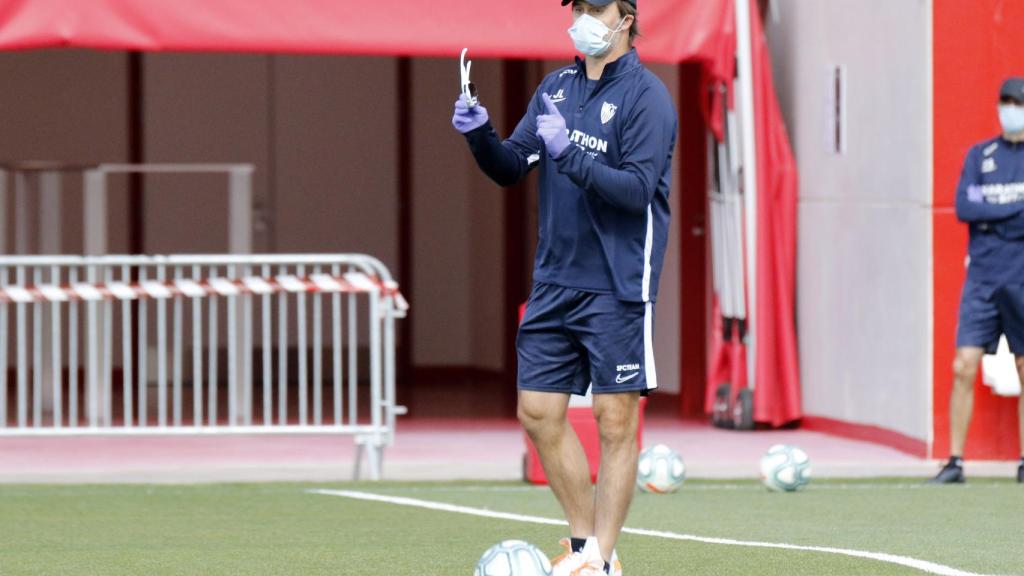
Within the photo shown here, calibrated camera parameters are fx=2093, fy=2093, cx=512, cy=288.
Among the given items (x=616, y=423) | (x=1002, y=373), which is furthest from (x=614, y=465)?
(x=1002, y=373)

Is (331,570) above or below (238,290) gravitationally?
below

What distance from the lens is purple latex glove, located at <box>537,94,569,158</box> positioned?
6.36m

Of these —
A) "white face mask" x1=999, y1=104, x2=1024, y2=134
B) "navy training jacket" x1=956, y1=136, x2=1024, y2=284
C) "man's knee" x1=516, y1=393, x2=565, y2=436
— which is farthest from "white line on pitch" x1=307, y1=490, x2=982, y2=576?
"white face mask" x1=999, y1=104, x2=1024, y2=134

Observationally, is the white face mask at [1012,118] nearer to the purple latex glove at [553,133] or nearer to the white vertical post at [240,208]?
the purple latex glove at [553,133]

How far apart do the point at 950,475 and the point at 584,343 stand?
4.72 meters

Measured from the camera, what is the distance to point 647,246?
6707 mm

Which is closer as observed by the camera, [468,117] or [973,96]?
[468,117]

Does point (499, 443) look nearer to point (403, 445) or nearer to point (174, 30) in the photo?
point (403, 445)

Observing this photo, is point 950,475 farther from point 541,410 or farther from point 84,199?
point 84,199

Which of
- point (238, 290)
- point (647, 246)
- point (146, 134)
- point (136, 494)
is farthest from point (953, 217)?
point (146, 134)

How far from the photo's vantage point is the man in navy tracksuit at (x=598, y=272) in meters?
6.64

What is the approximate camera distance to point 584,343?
670 centimetres

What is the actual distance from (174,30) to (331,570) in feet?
19.3

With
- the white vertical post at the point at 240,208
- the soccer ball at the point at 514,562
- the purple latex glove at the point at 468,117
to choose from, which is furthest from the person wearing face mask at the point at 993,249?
the white vertical post at the point at 240,208
